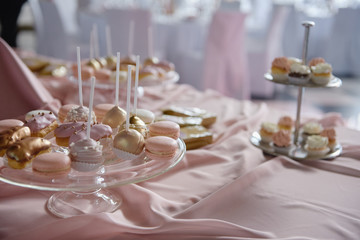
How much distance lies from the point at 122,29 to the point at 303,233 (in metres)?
2.72

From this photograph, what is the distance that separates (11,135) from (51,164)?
17cm

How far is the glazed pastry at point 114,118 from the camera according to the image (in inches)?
42.1

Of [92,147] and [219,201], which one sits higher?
[92,147]

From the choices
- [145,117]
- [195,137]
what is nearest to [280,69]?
[195,137]

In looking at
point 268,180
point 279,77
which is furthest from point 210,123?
point 268,180

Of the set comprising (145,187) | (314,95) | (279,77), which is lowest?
(314,95)

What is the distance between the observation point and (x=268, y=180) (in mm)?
1112

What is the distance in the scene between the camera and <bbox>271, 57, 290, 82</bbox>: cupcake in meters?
1.32

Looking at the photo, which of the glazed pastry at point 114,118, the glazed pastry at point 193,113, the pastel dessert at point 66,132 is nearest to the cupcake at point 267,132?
the glazed pastry at point 193,113

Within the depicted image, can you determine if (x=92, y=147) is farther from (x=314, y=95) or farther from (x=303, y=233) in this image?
(x=314, y=95)

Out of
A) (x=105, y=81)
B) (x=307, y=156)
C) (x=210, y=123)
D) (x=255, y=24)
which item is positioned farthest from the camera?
(x=255, y=24)

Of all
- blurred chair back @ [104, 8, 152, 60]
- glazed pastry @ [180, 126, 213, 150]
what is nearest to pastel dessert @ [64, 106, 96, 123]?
glazed pastry @ [180, 126, 213, 150]

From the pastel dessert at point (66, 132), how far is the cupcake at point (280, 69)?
2.23 ft

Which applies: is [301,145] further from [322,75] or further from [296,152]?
[322,75]
